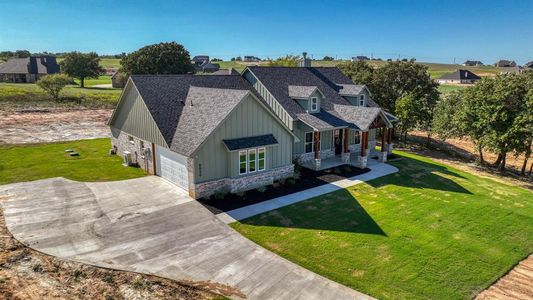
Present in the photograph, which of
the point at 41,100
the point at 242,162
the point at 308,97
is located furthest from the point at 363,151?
the point at 41,100

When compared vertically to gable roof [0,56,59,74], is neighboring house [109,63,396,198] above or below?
below

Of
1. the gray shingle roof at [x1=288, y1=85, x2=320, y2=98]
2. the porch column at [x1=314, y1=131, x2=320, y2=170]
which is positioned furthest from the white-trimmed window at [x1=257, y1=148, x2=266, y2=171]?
the gray shingle roof at [x1=288, y1=85, x2=320, y2=98]

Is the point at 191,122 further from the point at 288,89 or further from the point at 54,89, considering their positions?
the point at 54,89

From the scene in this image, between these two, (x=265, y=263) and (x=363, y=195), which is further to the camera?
(x=363, y=195)

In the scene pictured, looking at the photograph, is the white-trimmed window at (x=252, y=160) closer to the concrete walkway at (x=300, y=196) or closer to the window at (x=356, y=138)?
the concrete walkway at (x=300, y=196)

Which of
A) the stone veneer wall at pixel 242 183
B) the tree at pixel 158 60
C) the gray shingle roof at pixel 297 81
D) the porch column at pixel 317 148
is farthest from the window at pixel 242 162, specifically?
the tree at pixel 158 60

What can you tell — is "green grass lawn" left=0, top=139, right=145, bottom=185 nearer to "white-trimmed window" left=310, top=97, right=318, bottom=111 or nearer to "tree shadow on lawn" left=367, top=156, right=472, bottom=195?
"white-trimmed window" left=310, top=97, right=318, bottom=111

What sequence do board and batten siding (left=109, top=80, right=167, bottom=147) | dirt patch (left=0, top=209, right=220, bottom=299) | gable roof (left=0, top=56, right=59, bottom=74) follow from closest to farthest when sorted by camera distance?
1. dirt patch (left=0, top=209, right=220, bottom=299)
2. board and batten siding (left=109, top=80, right=167, bottom=147)
3. gable roof (left=0, top=56, right=59, bottom=74)

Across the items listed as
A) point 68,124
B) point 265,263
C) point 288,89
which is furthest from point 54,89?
point 265,263
